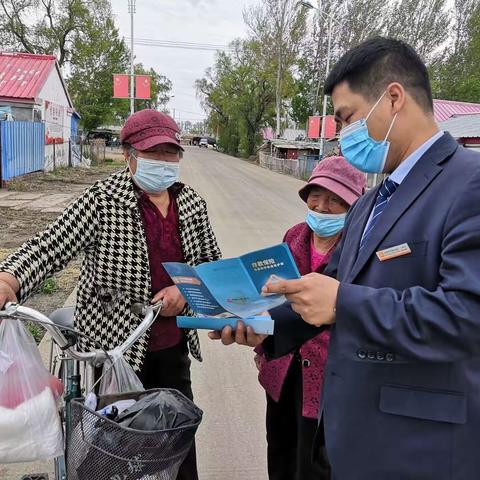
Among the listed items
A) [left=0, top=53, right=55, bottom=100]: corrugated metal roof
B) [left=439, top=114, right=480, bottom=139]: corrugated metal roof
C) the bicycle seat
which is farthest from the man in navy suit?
[left=0, top=53, right=55, bottom=100]: corrugated metal roof

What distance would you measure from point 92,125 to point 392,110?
4049 cm

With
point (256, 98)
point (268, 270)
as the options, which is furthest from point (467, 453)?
point (256, 98)

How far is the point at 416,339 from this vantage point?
3.66 ft

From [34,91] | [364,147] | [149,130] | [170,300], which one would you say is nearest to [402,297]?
[364,147]

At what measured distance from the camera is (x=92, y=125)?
38938 mm

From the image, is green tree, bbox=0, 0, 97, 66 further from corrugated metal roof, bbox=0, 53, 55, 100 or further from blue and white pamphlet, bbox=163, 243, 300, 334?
blue and white pamphlet, bbox=163, 243, 300, 334

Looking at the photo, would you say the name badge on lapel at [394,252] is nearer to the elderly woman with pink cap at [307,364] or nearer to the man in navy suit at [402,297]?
the man in navy suit at [402,297]

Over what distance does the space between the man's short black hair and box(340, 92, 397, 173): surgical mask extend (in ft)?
0.17

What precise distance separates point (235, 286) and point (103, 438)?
0.61m

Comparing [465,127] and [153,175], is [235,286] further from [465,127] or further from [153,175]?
[465,127]

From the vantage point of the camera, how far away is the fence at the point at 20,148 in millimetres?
14078

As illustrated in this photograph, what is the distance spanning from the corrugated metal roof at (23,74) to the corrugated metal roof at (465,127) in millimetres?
15229

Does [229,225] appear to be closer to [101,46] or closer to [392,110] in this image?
[392,110]

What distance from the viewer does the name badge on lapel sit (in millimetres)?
1230
